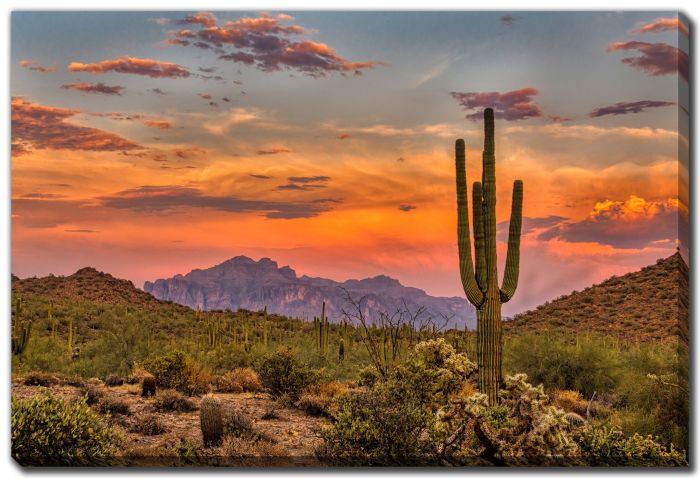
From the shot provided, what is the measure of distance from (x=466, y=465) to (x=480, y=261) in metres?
3.18

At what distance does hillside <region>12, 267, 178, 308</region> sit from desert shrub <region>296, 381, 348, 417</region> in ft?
77.9

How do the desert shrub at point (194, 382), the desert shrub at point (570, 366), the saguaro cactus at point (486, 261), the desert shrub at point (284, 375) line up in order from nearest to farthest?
the saguaro cactus at point (486, 261) < the desert shrub at point (284, 375) < the desert shrub at point (194, 382) < the desert shrub at point (570, 366)

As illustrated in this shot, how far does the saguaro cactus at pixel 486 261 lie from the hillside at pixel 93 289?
28.2 metres

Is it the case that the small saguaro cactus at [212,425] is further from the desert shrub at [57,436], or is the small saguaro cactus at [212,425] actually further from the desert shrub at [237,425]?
the desert shrub at [57,436]

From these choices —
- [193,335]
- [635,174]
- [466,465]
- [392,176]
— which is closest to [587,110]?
[635,174]

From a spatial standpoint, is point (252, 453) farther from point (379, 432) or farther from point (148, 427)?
point (148, 427)

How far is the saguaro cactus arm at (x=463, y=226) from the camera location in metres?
11.3

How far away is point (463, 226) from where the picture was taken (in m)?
11.4

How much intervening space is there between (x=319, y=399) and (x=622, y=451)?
584cm

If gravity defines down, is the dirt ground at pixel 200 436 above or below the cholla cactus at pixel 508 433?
below

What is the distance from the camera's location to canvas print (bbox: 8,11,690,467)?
34.1 ft

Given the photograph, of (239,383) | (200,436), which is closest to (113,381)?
(239,383)

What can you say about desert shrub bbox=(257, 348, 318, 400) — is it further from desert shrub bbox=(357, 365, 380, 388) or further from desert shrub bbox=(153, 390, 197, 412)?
desert shrub bbox=(357, 365, 380, 388)

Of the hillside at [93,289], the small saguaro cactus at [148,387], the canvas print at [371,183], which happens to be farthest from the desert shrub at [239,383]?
the hillside at [93,289]
